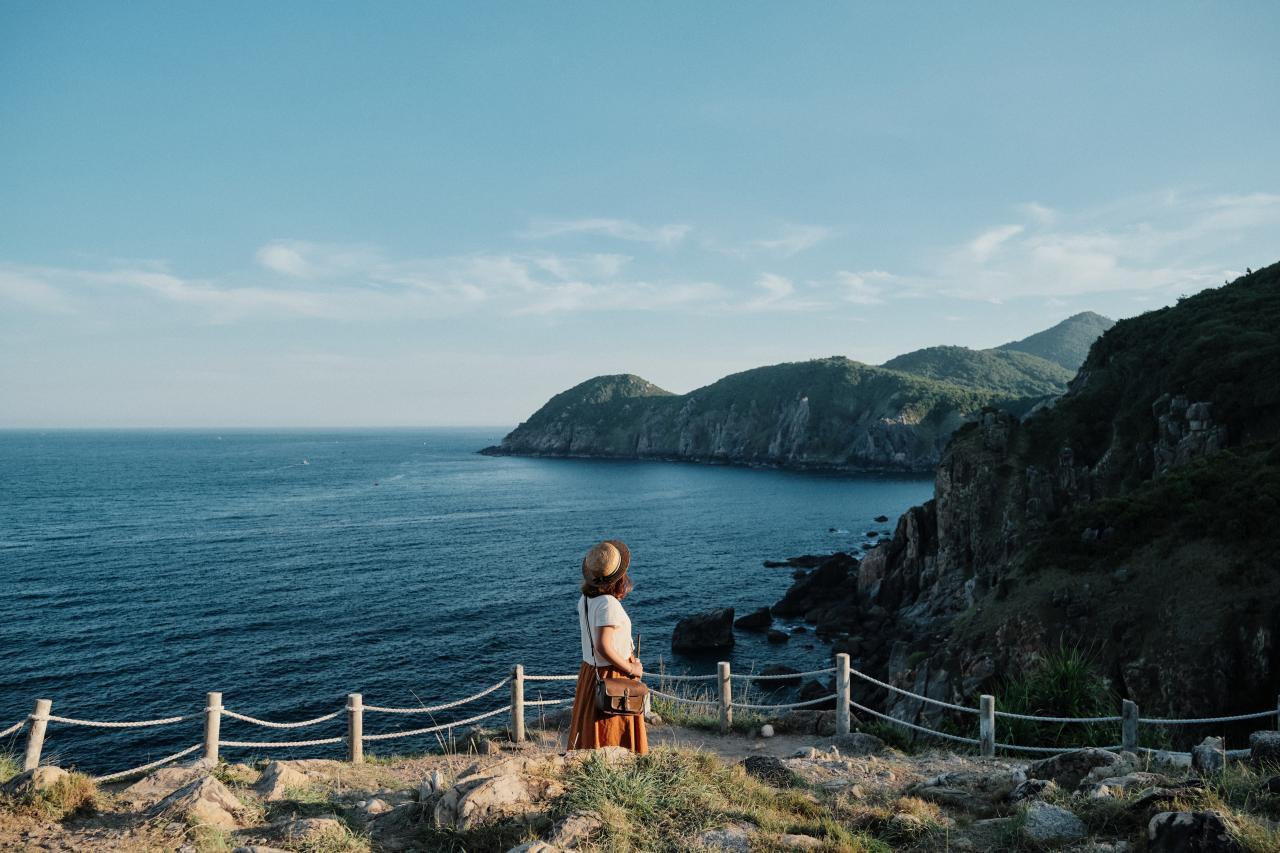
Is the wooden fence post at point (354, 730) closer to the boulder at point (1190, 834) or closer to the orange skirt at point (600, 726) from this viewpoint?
the orange skirt at point (600, 726)

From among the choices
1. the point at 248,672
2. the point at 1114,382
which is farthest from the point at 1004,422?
the point at 248,672

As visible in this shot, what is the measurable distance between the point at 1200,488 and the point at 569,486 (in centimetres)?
8831

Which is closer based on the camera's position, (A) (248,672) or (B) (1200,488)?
(B) (1200,488)

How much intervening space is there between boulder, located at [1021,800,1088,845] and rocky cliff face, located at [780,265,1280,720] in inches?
477

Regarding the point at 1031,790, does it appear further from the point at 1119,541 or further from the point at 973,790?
the point at 1119,541

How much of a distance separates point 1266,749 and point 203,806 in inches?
403

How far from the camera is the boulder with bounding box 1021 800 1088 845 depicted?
5566 mm

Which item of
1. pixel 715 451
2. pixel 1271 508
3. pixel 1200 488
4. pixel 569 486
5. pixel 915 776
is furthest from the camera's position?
pixel 715 451

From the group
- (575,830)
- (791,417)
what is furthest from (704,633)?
(791,417)

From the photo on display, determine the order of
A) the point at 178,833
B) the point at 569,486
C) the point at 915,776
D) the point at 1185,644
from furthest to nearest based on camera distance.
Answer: the point at 569,486 → the point at 1185,644 → the point at 915,776 → the point at 178,833

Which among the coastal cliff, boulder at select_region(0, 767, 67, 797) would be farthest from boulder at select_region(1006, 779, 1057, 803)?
the coastal cliff

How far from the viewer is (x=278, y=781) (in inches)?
306

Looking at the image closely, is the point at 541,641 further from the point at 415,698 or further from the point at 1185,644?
the point at 1185,644

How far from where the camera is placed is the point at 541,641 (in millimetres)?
35219
